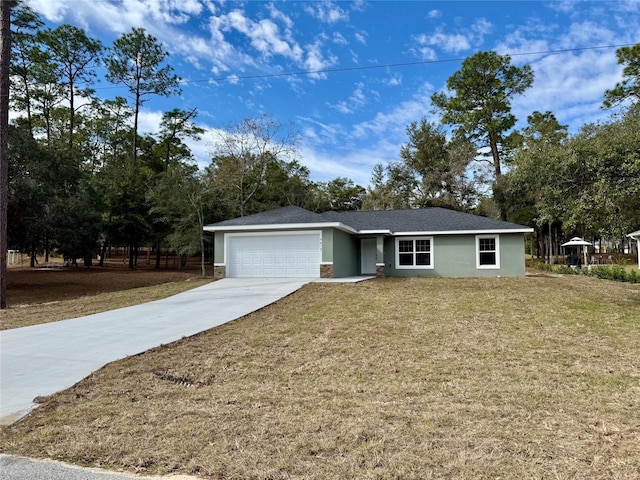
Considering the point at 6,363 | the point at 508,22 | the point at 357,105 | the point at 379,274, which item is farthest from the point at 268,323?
the point at 357,105

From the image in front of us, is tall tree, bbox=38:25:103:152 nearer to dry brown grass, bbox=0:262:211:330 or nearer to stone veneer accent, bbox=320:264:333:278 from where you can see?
dry brown grass, bbox=0:262:211:330

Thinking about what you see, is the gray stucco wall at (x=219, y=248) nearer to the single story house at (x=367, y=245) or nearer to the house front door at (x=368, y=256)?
the single story house at (x=367, y=245)

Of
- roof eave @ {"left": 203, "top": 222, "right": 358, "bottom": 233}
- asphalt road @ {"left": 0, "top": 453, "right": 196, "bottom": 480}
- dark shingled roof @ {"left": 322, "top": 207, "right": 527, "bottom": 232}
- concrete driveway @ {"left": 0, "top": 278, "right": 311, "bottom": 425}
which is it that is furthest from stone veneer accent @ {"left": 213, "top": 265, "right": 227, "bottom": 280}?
asphalt road @ {"left": 0, "top": 453, "right": 196, "bottom": 480}

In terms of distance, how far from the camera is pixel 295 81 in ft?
58.5

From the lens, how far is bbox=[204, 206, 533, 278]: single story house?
52.4 feet

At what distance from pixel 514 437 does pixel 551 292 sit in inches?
398

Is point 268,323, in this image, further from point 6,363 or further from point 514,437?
point 514,437

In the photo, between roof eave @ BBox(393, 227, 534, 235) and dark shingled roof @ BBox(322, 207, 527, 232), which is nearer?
roof eave @ BBox(393, 227, 534, 235)

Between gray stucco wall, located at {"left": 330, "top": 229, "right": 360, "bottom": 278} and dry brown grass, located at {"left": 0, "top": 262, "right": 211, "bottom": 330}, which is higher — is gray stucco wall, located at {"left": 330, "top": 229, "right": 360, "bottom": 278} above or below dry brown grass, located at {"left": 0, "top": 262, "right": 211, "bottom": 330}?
above

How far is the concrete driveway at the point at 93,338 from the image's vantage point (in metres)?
4.86

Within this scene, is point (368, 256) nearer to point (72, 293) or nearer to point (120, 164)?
point (72, 293)

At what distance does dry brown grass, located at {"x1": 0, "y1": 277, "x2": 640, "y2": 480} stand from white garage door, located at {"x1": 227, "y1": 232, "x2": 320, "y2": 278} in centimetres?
794

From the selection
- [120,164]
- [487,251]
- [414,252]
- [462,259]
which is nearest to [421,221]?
[414,252]

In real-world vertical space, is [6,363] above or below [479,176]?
below
